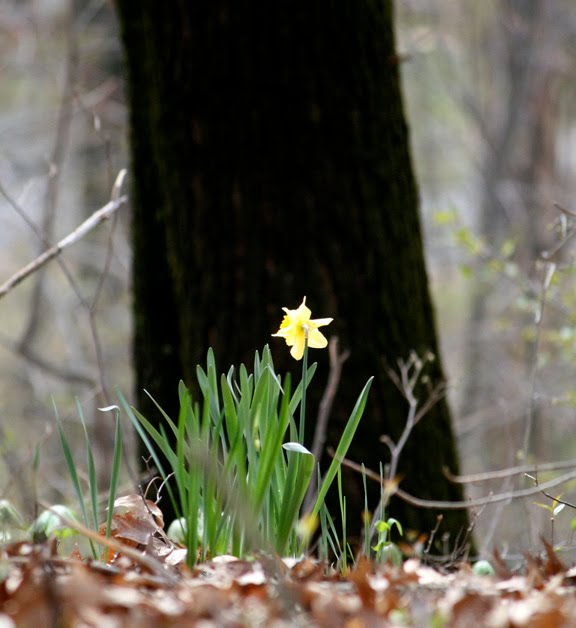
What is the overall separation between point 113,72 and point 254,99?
5762 mm

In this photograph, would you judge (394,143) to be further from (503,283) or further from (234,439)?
(503,283)

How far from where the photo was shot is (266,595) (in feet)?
4.36

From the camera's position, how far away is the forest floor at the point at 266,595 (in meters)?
1.14

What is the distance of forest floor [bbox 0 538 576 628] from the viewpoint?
1144 millimetres

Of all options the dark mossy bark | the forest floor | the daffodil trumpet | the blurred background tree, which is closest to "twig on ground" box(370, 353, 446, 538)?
the dark mossy bark

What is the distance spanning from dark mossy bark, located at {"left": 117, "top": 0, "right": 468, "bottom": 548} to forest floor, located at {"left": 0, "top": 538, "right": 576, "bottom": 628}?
5.05 ft

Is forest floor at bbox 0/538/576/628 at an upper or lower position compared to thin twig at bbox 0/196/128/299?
lower

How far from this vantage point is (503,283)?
988 centimetres

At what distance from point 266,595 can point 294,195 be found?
1986 millimetres

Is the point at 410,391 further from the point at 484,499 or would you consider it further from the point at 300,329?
the point at 300,329

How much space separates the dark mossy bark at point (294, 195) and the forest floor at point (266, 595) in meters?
1.54

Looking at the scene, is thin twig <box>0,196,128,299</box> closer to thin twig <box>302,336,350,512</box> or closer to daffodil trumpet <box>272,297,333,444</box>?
thin twig <box>302,336,350,512</box>

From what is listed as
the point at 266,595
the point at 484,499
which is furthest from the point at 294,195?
the point at 266,595

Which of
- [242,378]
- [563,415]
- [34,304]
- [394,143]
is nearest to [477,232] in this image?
[563,415]
